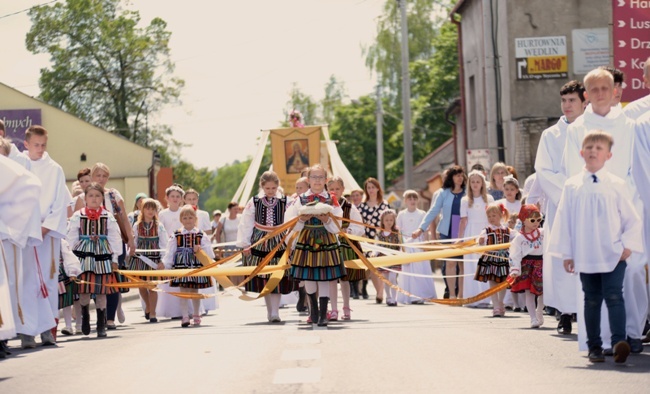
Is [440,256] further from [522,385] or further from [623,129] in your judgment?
[522,385]

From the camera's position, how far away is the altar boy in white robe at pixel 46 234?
13492mm

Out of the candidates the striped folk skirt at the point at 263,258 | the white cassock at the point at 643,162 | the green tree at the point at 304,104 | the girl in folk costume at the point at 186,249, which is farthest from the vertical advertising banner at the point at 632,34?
the green tree at the point at 304,104

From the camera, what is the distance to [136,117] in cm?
7662

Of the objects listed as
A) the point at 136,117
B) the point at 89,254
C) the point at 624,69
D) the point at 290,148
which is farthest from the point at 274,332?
the point at 136,117

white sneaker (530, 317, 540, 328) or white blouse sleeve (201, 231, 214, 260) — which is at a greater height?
white blouse sleeve (201, 231, 214, 260)

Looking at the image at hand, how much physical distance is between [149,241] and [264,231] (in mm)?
2629

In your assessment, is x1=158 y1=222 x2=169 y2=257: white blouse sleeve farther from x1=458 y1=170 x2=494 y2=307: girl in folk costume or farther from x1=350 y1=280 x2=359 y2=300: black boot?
x1=350 y1=280 x2=359 y2=300: black boot

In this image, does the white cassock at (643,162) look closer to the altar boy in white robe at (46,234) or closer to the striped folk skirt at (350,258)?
the altar boy in white robe at (46,234)

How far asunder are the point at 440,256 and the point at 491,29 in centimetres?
1375

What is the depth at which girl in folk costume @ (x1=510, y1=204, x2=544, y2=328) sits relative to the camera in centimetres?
1488

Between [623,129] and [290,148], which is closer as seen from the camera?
[623,129]

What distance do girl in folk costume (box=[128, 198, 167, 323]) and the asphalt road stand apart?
2874 millimetres

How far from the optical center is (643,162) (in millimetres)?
Result: 11109

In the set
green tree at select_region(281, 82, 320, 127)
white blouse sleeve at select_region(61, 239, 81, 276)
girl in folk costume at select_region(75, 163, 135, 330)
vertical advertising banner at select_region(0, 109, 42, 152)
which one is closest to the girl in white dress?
girl in folk costume at select_region(75, 163, 135, 330)
